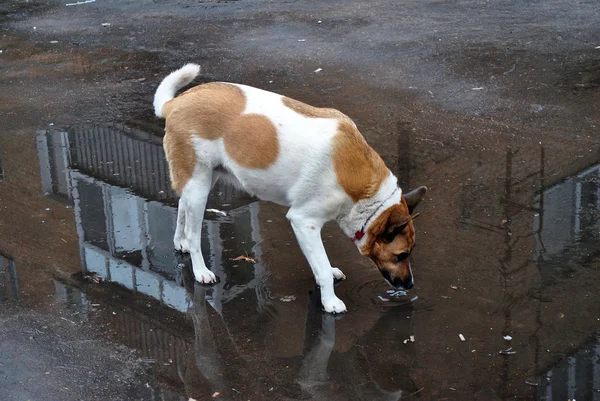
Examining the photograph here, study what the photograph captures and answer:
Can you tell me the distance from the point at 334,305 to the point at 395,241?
622 millimetres

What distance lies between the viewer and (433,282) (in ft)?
20.5

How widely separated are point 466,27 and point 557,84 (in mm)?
2580

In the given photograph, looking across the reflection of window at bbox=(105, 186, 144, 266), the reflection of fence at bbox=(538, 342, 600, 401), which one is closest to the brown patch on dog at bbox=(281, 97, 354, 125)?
the reflection of window at bbox=(105, 186, 144, 266)

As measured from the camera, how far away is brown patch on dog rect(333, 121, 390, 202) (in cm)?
566

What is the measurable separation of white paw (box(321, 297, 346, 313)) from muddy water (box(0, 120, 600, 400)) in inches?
2.2

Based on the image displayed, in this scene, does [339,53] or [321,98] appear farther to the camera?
[339,53]

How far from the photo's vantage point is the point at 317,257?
231 inches

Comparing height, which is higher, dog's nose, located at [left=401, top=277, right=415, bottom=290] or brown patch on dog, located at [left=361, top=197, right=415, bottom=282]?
brown patch on dog, located at [left=361, top=197, right=415, bottom=282]

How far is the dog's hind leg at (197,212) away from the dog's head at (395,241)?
121 cm

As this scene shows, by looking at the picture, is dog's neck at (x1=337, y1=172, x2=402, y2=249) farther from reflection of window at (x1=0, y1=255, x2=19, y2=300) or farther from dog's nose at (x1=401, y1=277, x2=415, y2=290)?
reflection of window at (x1=0, y1=255, x2=19, y2=300)

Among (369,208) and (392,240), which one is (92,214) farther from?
(392,240)

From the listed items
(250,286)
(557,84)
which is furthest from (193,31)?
(250,286)

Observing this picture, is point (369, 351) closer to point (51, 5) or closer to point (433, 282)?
point (433, 282)

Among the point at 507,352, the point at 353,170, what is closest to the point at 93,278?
the point at 353,170
